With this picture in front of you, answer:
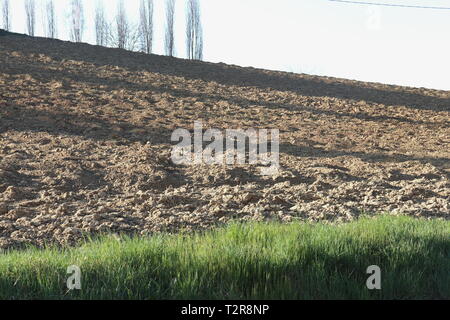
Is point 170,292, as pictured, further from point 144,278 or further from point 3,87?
point 3,87

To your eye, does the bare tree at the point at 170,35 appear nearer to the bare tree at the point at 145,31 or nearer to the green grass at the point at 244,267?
the bare tree at the point at 145,31

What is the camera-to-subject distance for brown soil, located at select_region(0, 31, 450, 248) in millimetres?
4969

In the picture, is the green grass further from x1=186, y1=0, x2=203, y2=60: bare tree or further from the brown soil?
x1=186, y1=0, x2=203, y2=60: bare tree

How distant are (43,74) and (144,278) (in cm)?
925

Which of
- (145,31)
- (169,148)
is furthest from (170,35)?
(169,148)

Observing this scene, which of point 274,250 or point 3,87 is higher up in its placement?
point 3,87

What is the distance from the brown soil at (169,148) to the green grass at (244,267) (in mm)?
995

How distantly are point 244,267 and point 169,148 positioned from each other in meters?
4.49

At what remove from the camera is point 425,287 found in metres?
3.21

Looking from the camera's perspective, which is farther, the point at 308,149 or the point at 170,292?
the point at 308,149

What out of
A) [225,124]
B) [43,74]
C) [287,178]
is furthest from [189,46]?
[287,178]

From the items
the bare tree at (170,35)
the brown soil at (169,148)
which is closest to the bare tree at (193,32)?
the bare tree at (170,35)

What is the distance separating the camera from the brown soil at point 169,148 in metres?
4.97

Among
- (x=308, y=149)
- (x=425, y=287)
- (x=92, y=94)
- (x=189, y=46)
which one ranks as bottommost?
(x=425, y=287)
